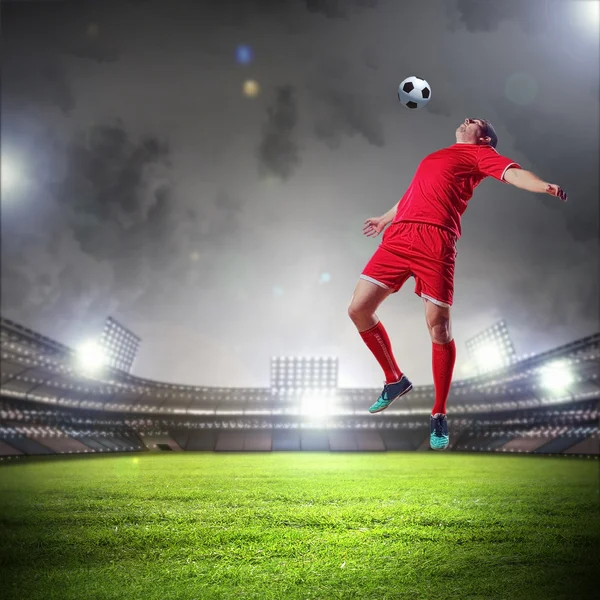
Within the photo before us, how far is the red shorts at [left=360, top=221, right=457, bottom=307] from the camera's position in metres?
2.97

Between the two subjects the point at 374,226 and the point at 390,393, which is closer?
the point at 390,393

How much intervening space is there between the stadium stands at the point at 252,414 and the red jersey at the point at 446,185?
13424 millimetres

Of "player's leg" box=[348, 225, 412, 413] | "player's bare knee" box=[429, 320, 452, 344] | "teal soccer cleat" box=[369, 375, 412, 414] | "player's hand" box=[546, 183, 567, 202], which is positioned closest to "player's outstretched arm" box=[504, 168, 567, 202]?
"player's hand" box=[546, 183, 567, 202]

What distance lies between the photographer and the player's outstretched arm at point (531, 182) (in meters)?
2.52

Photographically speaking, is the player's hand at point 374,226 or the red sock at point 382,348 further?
the player's hand at point 374,226

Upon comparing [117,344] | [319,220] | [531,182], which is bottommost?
[531,182]

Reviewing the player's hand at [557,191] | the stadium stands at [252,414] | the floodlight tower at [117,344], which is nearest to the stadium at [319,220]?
the player's hand at [557,191]

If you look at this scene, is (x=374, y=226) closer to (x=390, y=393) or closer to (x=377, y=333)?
(x=377, y=333)

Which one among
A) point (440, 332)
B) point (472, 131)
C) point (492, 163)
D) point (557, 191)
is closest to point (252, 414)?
point (440, 332)

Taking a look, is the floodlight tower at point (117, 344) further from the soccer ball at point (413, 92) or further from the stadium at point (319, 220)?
the soccer ball at point (413, 92)

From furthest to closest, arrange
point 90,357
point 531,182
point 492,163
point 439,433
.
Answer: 1. point 90,357
2. point 439,433
3. point 492,163
4. point 531,182

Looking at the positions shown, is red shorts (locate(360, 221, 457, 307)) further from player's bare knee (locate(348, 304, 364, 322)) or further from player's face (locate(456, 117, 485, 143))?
player's face (locate(456, 117, 485, 143))

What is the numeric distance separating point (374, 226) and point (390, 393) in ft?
4.63

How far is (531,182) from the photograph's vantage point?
2.66 m
